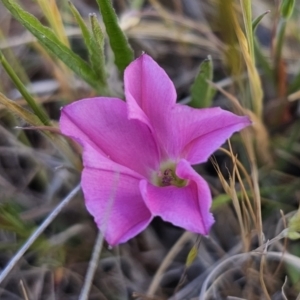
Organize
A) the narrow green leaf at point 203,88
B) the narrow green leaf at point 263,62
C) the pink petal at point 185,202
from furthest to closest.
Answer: the narrow green leaf at point 263,62 → the narrow green leaf at point 203,88 → the pink petal at point 185,202

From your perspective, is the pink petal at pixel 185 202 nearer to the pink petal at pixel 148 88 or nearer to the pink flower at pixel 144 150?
the pink flower at pixel 144 150

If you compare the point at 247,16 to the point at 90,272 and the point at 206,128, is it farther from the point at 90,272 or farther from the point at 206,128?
the point at 90,272

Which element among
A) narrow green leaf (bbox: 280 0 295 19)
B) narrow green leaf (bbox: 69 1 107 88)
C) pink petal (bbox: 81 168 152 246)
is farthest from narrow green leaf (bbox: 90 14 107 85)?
narrow green leaf (bbox: 280 0 295 19)

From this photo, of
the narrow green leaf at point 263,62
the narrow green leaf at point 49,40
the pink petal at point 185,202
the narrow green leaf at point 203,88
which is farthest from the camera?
the narrow green leaf at point 263,62

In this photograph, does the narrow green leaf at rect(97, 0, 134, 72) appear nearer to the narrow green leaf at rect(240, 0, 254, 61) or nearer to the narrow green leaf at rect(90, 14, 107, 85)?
the narrow green leaf at rect(90, 14, 107, 85)

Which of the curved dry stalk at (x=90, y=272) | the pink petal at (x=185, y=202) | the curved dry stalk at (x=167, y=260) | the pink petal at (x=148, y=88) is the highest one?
the pink petal at (x=148, y=88)

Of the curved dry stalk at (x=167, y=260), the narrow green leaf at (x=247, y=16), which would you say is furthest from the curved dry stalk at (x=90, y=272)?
the narrow green leaf at (x=247, y=16)

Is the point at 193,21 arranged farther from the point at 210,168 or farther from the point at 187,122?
the point at 187,122

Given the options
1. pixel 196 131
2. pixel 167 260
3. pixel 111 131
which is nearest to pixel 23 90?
pixel 111 131
